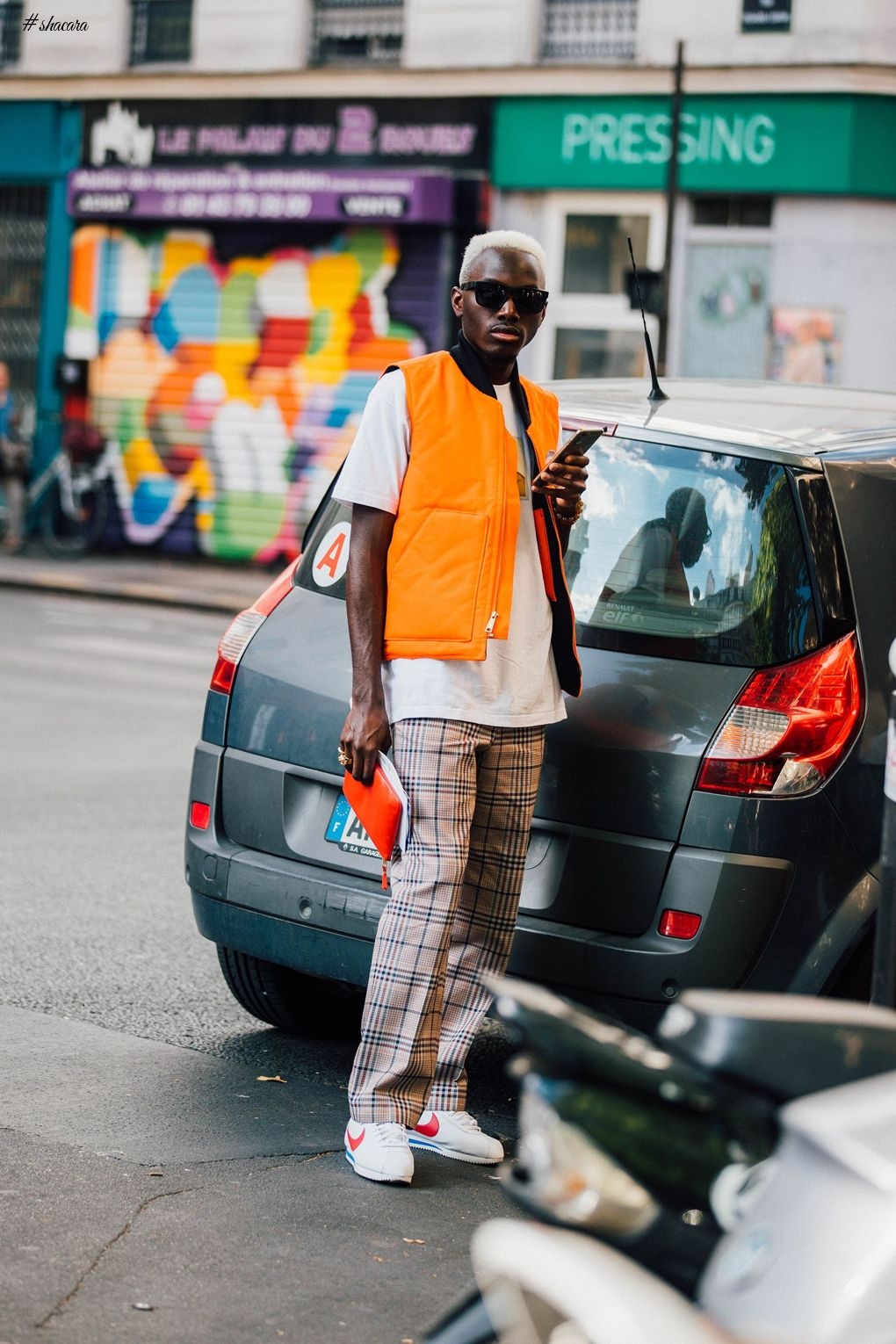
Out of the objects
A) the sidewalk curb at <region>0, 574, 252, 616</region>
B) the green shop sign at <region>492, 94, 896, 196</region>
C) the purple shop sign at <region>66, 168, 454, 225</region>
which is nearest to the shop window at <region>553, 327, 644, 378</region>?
the green shop sign at <region>492, 94, 896, 196</region>

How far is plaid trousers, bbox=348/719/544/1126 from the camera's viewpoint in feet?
13.1

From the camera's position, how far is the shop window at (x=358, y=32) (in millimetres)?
19797

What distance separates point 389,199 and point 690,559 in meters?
15.3

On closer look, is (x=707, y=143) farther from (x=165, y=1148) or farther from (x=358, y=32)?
(x=165, y=1148)

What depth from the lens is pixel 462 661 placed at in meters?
3.98

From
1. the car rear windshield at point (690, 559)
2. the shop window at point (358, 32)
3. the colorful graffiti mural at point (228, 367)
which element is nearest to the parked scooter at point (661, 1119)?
the car rear windshield at point (690, 559)

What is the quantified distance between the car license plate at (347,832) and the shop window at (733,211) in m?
14.5

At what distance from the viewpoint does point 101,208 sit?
20719 mm

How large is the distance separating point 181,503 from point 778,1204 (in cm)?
1941

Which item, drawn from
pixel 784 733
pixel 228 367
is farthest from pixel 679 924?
pixel 228 367

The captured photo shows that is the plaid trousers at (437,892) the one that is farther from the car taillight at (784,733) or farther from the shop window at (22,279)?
the shop window at (22,279)

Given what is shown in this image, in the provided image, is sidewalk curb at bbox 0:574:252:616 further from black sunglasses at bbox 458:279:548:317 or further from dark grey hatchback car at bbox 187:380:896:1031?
→ black sunglasses at bbox 458:279:548:317

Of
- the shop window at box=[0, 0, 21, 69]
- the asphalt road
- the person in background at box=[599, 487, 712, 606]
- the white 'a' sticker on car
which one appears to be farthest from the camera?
the shop window at box=[0, 0, 21, 69]

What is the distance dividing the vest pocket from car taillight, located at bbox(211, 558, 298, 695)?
88 cm
